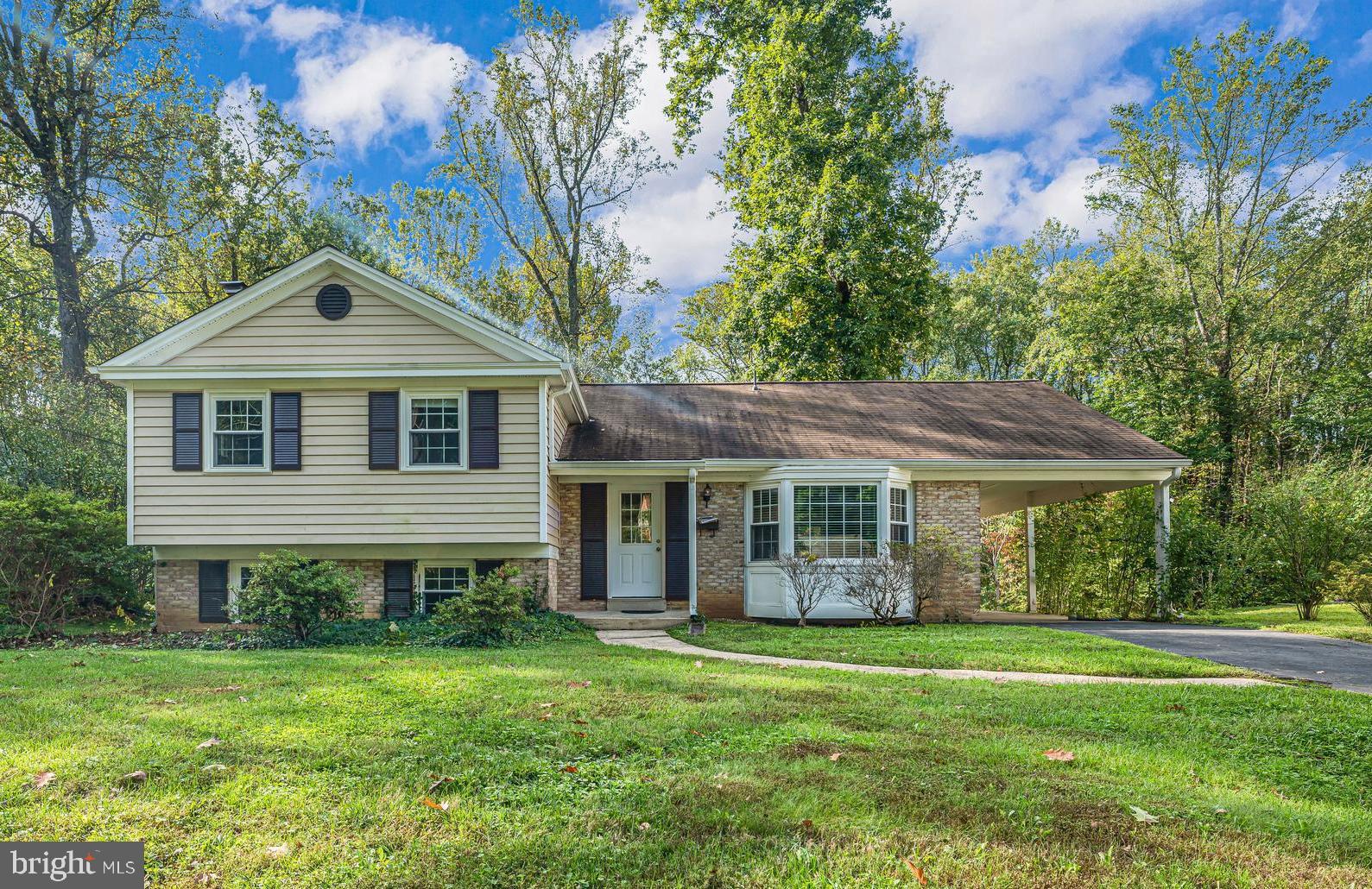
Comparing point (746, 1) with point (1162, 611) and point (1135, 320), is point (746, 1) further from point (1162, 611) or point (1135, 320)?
point (1162, 611)

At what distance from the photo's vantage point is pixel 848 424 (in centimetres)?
1569

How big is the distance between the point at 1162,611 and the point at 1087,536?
2023 mm

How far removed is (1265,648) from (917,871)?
9.28 metres

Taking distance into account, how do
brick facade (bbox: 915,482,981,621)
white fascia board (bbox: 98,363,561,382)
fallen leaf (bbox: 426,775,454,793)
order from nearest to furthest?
fallen leaf (bbox: 426,775,454,793), white fascia board (bbox: 98,363,561,382), brick facade (bbox: 915,482,981,621)

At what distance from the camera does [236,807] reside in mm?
3699

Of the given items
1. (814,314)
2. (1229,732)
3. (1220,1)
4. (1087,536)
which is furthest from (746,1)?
(1229,732)

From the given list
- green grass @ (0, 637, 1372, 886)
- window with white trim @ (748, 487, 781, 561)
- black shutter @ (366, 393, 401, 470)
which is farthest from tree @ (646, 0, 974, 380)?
green grass @ (0, 637, 1372, 886)

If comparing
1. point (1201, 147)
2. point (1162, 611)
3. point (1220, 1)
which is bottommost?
point (1162, 611)

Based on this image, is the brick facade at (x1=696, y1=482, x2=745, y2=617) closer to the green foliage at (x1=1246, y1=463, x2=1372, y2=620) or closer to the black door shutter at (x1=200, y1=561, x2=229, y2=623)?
the black door shutter at (x1=200, y1=561, x2=229, y2=623)

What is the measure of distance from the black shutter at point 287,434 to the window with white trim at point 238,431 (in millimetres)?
181

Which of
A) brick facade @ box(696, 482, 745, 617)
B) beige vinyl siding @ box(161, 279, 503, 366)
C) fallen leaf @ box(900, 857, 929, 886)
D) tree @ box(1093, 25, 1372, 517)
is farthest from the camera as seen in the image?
tree @ box(1093, 25, 1372, 517)

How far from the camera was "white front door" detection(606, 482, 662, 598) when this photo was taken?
14477 mm

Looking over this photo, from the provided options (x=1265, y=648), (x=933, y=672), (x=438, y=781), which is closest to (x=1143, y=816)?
(x=438, y=781)

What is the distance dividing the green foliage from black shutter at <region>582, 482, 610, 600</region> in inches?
451
